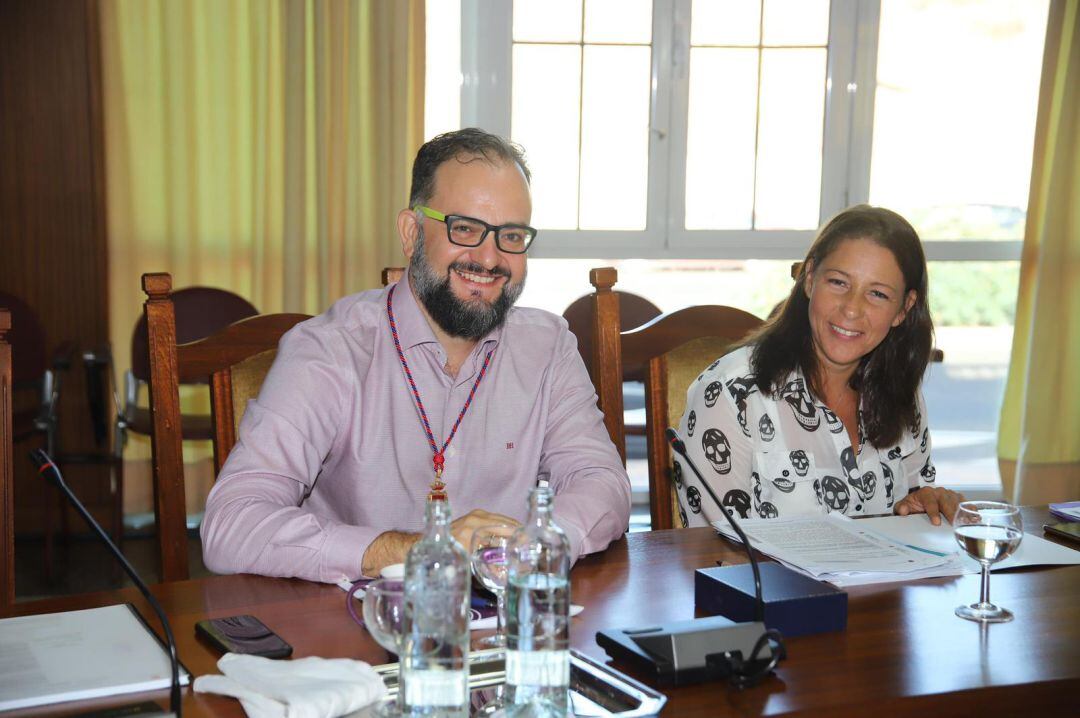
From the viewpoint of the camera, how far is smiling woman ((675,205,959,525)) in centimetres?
199

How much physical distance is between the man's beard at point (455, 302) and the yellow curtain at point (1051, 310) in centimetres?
322

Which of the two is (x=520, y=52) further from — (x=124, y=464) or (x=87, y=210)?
(x=124, y=464)

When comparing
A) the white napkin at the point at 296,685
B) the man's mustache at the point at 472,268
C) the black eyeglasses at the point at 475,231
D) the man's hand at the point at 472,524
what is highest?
the black eyeglasses at the point at 475,231

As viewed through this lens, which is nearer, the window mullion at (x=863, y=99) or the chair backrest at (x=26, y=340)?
the chair backrest at (x=26, y=340)

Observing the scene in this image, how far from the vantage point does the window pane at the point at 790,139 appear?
4.38m

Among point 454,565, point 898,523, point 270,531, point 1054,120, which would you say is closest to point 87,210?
point 270,531

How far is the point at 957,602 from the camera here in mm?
1355

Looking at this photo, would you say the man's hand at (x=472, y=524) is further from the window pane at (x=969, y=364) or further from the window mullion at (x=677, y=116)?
the window pane at (x=969, y=364)

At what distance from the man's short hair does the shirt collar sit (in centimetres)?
16

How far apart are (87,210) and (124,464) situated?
3.11ft

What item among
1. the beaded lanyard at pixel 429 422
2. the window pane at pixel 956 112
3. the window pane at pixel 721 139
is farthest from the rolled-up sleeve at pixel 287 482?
the window pane at pixel 956 112

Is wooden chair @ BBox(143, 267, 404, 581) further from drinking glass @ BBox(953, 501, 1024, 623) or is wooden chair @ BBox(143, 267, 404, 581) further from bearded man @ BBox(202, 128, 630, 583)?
drinking glass @ BBox(953, 501, 1024, 623)

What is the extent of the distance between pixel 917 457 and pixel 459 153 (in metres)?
1.09

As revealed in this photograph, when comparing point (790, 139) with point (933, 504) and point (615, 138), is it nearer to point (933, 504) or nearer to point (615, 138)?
point (615, 138)
